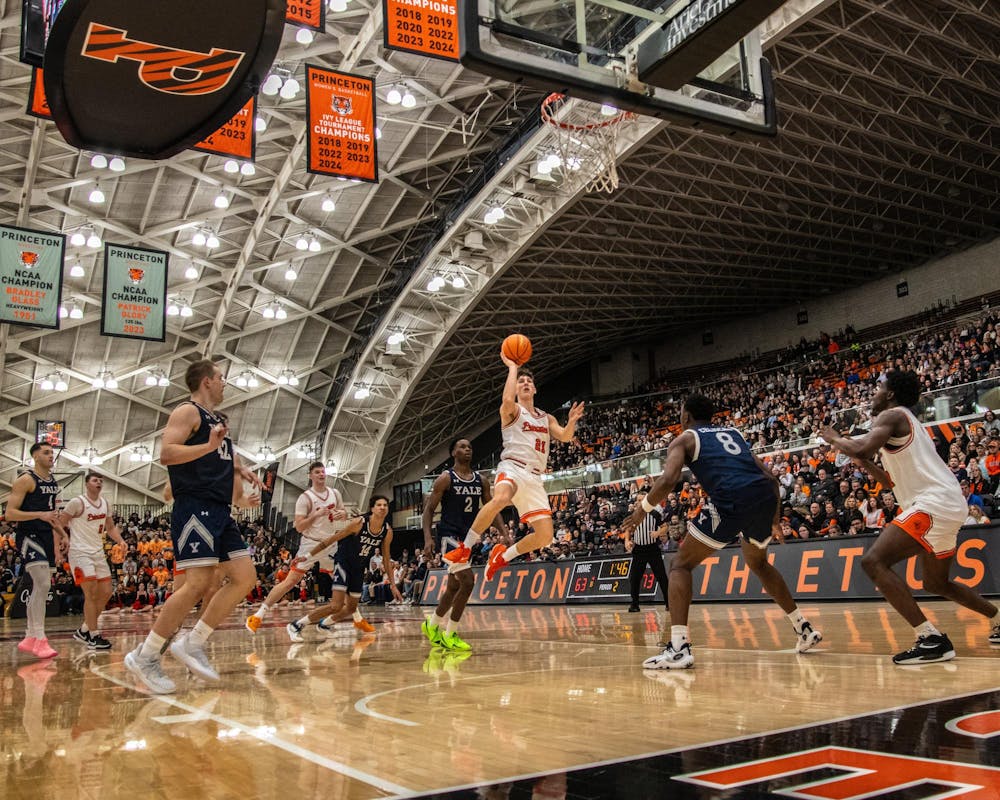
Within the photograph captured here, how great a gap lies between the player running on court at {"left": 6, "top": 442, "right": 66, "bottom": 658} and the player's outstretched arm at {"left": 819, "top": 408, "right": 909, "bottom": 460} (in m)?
7.48

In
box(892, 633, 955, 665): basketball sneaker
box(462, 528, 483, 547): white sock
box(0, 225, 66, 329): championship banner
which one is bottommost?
box(892, 633, 955, 665): basketball sneaker

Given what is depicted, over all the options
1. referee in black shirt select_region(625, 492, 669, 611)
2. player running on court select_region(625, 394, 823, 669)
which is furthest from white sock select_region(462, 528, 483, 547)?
referee in black shirt select_region(625, 492, 669, 611)

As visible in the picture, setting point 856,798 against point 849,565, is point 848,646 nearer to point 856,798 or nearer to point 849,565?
point 856,798

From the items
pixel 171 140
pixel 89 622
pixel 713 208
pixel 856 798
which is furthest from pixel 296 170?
pixel 856 798

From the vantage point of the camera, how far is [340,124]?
16547 millimetres

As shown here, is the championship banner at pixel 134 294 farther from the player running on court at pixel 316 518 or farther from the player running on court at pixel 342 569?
the player running on court at pixel 342 569

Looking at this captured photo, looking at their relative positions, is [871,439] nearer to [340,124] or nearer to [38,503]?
[38,503]

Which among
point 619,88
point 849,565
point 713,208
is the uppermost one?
point 713,208

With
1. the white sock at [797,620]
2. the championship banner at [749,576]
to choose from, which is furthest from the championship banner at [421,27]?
the white sock at [797,620]

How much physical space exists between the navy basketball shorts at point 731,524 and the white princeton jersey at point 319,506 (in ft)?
17.7

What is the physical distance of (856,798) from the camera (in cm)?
241

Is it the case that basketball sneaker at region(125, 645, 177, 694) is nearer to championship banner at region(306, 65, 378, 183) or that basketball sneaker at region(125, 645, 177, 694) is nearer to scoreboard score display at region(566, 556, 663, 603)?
scoreboard score display at region(566, 556, 663, 603)

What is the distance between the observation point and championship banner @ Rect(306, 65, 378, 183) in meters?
16.2

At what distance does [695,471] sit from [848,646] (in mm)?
1835
